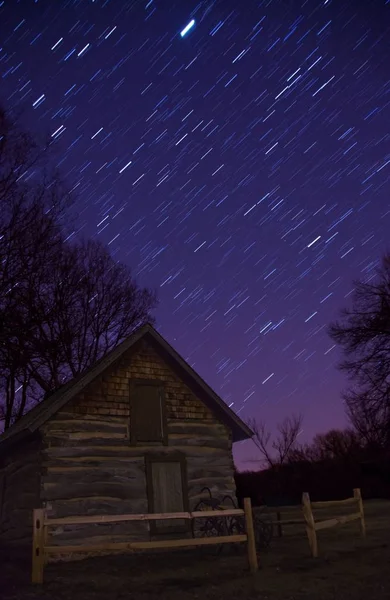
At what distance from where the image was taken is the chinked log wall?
16.2 m

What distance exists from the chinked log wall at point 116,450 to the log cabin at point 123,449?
0.03m

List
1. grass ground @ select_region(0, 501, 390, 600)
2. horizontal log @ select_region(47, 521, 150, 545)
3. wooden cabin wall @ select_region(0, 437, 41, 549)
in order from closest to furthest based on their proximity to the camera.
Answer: grass ground @ select_region(0, 501, 390, 600), horizontal log @ select_region(47, 521, 150, 545), wooden cabin wall @ select_region(0, 437, 41, 549)

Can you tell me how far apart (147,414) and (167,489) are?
2.35m

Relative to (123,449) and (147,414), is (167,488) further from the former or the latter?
(147,414)

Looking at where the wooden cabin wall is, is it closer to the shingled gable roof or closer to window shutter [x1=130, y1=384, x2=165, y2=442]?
the shingled gable roof

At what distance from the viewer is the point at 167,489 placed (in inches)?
698

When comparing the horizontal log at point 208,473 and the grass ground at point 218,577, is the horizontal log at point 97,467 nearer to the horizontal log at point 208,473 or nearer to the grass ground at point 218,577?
the horizontal log at point 208,473

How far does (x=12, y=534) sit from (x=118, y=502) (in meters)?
3.51

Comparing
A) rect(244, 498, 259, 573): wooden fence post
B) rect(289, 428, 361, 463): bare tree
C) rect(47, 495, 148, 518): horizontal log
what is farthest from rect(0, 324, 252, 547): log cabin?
rect(289, 428, 361, 463): bare tree

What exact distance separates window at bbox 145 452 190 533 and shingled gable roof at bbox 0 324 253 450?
2237 mm

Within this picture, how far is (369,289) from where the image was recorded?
96.3ft

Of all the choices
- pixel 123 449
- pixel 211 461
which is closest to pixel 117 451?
pixel 123 449

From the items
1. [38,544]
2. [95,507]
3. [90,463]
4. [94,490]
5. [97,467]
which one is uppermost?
[90,463]

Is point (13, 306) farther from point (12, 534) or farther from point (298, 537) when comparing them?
point (298, 537)
